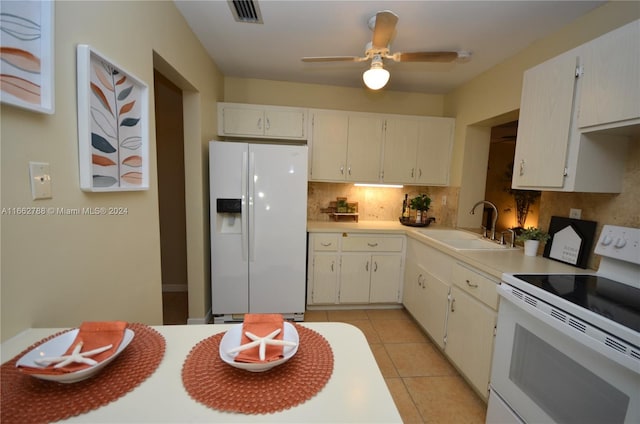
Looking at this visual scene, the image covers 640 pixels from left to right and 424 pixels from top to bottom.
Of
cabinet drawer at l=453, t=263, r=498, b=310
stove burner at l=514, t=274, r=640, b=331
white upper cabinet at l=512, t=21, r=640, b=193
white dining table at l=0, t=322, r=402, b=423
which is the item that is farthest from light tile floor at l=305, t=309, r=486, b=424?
white upper cabinet at l=512, t=21, r=640, b=193

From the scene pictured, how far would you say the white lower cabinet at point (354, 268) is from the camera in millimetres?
2674

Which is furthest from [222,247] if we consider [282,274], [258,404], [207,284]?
[258,404]

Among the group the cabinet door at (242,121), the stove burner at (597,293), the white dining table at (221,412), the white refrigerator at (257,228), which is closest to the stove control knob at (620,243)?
the stove burner at (597,293)

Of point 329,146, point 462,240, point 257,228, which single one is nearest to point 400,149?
point 329,146

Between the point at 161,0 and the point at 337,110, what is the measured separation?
1743 mm

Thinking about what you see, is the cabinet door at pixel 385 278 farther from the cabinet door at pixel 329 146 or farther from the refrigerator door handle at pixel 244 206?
Answer: the refrigerator door handle at pixel 244 206

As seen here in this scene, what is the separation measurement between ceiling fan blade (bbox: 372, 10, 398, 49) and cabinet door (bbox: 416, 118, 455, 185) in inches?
58.4

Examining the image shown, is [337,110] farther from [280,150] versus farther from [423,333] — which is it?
[423,333]

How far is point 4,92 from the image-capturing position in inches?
27.6

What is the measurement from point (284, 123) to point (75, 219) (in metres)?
2.08

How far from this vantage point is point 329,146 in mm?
2816

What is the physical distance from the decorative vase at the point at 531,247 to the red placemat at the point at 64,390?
2.22 meters

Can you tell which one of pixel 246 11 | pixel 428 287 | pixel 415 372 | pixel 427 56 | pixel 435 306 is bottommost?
pixel 415 372

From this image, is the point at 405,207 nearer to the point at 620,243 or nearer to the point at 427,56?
the point at 427,56
